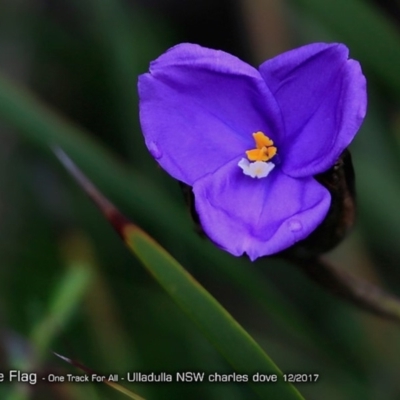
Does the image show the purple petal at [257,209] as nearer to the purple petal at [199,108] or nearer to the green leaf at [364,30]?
the purple petal at [199,108]

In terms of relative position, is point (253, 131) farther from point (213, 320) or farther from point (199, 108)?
point (213, 320)

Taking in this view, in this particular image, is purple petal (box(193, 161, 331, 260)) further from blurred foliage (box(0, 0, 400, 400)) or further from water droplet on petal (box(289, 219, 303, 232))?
blurred foliage (box(0, 0, 400, 400))

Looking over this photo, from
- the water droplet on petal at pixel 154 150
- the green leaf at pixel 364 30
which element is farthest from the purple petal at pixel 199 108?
the green leaf at pixel 364 30

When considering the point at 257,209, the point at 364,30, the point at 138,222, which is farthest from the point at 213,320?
the point at 138,222

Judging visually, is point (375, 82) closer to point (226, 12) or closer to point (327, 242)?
point (226, 12)

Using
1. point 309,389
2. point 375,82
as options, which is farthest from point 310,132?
point 375,82

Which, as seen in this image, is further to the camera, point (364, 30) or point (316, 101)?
point (364, 30)

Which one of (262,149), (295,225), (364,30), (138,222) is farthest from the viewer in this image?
(138,222)

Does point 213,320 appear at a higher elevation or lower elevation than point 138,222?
higher
